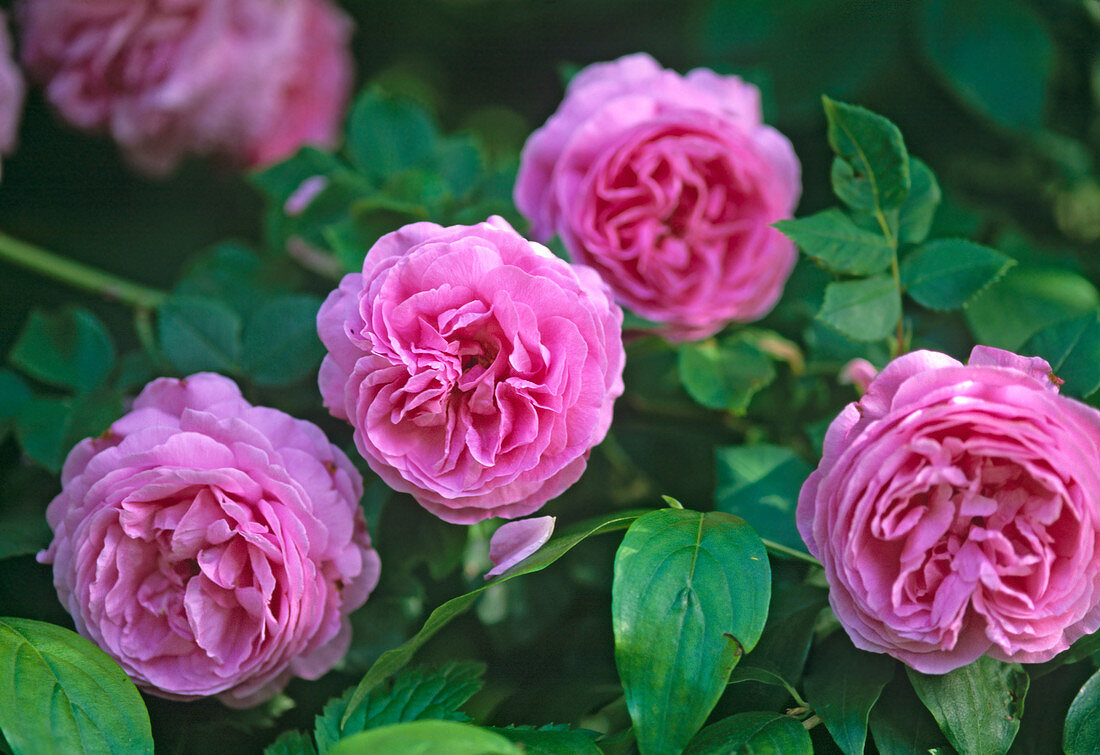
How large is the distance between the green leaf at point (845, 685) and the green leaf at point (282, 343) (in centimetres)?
36

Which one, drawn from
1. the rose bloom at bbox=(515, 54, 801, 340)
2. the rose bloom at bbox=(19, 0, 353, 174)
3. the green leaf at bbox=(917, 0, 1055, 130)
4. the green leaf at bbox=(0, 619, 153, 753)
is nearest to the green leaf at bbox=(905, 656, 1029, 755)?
the rose bloom at bbox=(515, 54, 801, 340)

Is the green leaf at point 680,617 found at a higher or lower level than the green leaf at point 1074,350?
lower

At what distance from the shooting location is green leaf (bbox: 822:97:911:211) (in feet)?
1.84

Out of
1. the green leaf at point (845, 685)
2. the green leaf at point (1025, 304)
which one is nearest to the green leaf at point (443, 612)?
the green leaf at point (845, 685)

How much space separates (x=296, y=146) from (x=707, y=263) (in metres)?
0.52

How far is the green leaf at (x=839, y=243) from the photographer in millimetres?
565

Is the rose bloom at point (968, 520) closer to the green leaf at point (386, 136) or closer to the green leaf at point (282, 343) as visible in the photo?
the green leaf at point (282, 343)

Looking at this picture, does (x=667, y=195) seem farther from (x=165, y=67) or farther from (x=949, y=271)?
(x=165, y=67)

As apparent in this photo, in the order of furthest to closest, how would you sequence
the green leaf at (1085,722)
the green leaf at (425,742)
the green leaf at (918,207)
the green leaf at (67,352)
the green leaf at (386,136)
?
the green leaf at (386,136), the green leaf at (67,352), the green leaf at (918,207), the green leaf at (1085,722), the green leaf at (425,742)

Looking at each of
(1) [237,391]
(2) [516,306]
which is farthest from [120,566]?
(2) [516,306]

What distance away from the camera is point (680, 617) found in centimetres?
46

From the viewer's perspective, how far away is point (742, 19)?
955 millimetres

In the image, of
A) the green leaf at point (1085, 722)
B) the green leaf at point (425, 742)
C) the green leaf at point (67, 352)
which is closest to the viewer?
the green leaf at point (425, 742)

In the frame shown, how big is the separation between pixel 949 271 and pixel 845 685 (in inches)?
9.9
